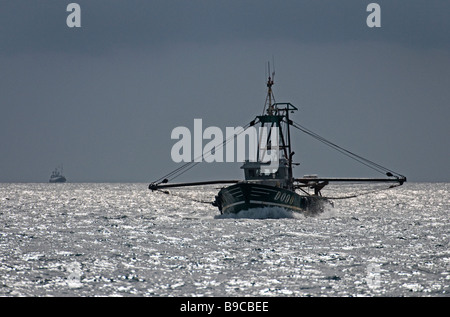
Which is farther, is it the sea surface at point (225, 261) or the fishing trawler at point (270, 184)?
the fishing trawler at point (270, 184)

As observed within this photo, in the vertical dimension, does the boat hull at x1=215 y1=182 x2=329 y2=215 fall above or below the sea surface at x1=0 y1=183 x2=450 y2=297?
above

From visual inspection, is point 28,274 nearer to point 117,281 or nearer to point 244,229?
point 117,281

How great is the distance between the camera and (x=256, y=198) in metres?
82.6

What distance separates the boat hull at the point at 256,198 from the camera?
81.8 metres

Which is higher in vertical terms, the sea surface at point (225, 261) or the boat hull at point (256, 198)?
the boat hull at point (256, 198)

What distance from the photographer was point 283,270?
133 feet

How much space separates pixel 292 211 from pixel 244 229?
20302mm

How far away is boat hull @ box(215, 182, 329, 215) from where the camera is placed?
268 feet

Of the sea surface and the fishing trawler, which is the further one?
the fishing trawler

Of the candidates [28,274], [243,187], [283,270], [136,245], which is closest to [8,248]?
[136,245]

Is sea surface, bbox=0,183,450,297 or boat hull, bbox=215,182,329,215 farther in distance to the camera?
boat hull, bbox=215,182,329,215

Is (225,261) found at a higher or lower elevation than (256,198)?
lower

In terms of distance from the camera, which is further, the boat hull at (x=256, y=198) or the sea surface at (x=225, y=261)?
the boat hull at (x=256, y=198)
